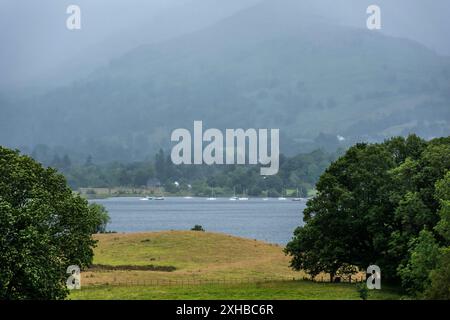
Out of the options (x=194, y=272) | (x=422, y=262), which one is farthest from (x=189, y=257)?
(x=422, y=262)

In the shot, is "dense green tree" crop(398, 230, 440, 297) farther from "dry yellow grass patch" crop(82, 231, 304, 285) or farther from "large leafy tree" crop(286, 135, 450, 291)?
"dry yellow grass patch" crop(82, 231, 304, 285)

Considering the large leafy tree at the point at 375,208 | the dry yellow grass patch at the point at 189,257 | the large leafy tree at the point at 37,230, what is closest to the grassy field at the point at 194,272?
the dry yellow grass patch at the point at 189,257

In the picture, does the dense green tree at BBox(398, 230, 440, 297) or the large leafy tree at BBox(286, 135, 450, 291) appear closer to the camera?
the dense green tree at BBox(398, 230, 440, 297)

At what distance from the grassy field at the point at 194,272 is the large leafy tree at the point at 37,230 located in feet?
21.0

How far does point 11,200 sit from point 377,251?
1548 inches

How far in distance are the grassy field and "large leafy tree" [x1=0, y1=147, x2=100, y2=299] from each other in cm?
639

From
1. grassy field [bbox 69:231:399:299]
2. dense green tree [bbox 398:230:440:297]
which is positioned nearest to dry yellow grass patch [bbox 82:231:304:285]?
grassy field [bbox 69:231:399:299]

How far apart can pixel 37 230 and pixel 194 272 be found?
44.6m

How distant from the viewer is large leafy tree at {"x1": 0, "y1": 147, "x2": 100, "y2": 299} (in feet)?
167

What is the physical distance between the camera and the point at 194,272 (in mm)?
98250

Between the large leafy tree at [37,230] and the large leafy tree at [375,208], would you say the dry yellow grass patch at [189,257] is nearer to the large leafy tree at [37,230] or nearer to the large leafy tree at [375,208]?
the large leafy tree at [375,208]
